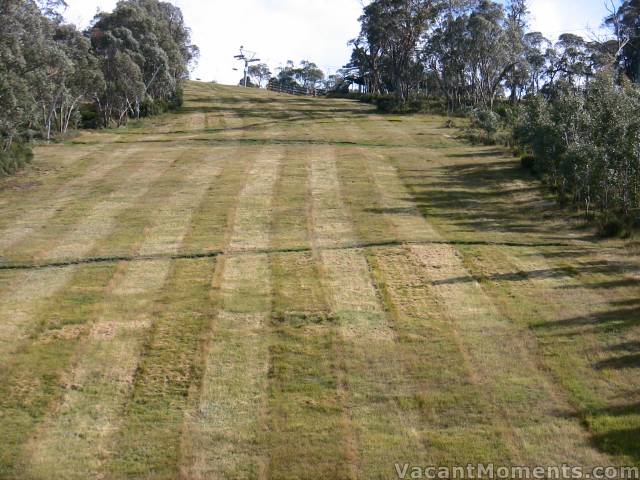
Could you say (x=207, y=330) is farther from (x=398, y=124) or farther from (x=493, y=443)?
(x=398, y=124)

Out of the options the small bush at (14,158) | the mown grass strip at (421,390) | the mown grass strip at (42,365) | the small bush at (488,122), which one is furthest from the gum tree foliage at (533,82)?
the small bush at (14,158)

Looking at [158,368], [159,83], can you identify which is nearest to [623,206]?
[158,368]

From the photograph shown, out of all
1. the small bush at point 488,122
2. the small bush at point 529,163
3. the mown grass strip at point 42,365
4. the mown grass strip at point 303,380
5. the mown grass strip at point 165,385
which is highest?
the small bush at point 488,122

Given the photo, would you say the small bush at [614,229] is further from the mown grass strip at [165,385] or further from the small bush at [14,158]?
the small bush at [14,158]

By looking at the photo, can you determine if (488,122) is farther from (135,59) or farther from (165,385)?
(165,385)

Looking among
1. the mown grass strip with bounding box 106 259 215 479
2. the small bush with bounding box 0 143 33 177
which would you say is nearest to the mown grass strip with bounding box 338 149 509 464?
the mown grass strip with bounding box 106 259 215 479

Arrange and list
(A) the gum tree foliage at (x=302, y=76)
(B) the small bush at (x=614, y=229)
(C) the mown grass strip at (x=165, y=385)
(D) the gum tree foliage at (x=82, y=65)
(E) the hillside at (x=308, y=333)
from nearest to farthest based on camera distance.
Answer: (C) the mown grass strip at (x=165, y=385), (E) the hillside at (x=308, y=333), (B) the small bush at (x=614, y=229), (D) the gum tree foliage at (x=82, y=65), (A) the gum tree foliage at (x=302, y=76)

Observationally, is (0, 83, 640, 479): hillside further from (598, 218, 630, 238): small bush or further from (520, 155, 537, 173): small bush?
(520, 155, 537, 173): small bush

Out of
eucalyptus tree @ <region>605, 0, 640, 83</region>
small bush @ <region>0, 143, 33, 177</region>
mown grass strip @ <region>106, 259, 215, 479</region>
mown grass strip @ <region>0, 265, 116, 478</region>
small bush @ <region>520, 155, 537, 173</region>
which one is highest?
eucalyptus tree @ <region>605, 0, 640, 83</region>
